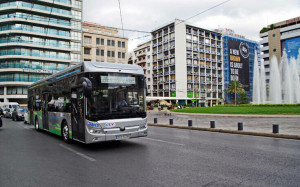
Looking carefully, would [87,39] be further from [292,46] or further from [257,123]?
[292,46]

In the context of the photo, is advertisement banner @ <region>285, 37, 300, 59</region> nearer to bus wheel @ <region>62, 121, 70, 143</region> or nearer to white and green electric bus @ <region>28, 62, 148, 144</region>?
white and green electric bus @ <region>28, 62, 148, 144</region>

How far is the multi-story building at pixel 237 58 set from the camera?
83500mm

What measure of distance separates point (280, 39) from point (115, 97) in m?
94.8

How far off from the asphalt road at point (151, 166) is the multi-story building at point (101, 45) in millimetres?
53275

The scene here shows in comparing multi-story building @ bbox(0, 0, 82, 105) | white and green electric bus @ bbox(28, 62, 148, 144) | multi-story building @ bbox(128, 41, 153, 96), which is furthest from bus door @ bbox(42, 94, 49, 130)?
multi-story building @ bbox(128, 41, 153, 96)

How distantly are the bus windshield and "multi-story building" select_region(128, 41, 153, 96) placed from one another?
73.0 m

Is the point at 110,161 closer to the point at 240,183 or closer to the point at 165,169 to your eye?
the point at 165,169

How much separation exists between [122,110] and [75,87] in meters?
1.96

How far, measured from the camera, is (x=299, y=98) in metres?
32.1

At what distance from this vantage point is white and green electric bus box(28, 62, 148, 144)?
7.32 metres

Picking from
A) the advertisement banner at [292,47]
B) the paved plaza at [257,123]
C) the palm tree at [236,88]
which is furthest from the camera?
the advertisement banner at [292,47]

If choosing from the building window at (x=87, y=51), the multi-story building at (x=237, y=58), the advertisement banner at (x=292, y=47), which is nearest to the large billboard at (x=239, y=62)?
the multi-story building at (x=237, y=58)

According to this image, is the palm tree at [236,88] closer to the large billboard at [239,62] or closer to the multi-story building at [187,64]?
the multi-story building at [187,64]

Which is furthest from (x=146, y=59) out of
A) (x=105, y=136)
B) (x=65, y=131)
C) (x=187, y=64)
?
(x=105, y=136)
